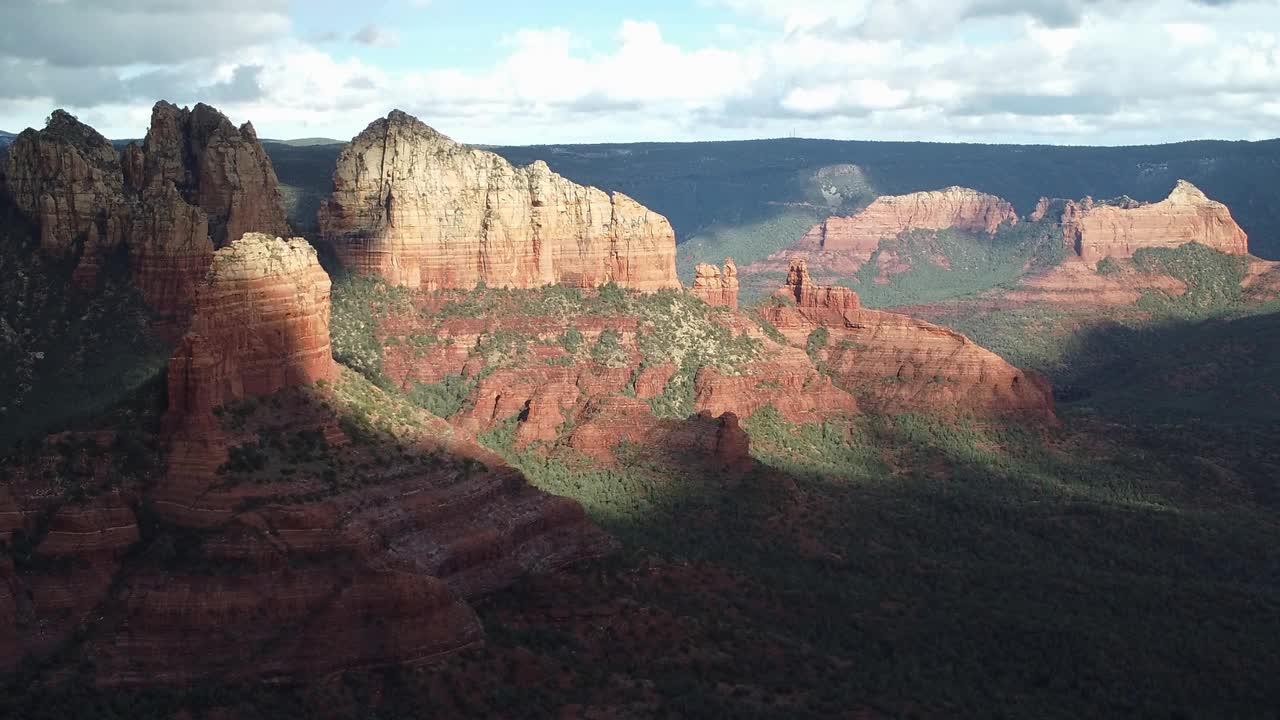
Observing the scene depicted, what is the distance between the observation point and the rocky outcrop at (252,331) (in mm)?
64500

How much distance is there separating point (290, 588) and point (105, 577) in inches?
247

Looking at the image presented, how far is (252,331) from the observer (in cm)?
7019

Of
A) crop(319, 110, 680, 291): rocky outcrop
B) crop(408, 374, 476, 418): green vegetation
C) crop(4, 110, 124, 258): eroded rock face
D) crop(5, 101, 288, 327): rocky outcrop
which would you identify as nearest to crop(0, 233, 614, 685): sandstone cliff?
crop(5, 101, 288, 327): rocky outcrop

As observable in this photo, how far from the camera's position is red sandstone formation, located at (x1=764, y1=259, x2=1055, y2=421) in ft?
413

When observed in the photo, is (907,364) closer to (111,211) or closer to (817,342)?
(817,342)

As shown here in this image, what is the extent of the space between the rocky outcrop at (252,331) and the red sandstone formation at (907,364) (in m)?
60.3

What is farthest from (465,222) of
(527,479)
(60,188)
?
(527,479)

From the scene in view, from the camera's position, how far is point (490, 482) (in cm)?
7219

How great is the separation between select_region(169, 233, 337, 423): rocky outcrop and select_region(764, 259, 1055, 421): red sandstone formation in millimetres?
60278

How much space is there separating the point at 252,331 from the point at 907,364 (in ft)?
226

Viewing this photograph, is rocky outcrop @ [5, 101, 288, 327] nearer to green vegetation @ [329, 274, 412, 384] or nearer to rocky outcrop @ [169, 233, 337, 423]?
green vegetation @ [329, 274, 412, 384]

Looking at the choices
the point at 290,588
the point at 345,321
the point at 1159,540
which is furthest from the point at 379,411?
the point at 1159,540

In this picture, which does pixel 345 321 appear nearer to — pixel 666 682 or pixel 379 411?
pixel 379 411

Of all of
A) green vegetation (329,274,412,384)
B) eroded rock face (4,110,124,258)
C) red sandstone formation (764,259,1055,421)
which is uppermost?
eroded rock face (4,110,124,258)
